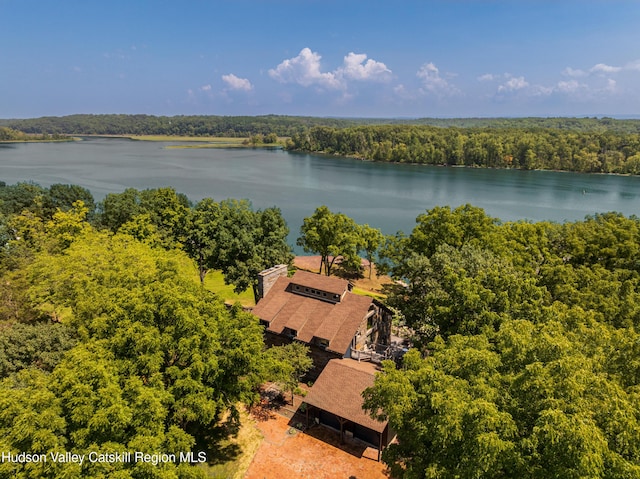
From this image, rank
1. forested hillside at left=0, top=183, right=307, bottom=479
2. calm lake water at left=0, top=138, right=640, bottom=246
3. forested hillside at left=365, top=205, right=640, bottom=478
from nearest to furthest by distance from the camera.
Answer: forested hillside at left=365, top=205, right=640, bottom=478 < forested hillside at left=0, top=183, right=307, bottom=479 < calm lake water at left=0, top=138, right=640, bottom=246

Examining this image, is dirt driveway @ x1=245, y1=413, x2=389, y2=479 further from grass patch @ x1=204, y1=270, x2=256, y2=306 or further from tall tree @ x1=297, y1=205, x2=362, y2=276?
tall tree @ x1=297, y1=205, x2=362, y2=276

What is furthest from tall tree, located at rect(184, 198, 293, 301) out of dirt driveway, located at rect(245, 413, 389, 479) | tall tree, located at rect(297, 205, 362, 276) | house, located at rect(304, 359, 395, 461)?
dirt driveway, located at rect(245, 413, 389, 479)

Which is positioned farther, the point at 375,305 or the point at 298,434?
the point at 375,305

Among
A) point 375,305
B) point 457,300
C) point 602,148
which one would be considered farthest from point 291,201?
point 602,148

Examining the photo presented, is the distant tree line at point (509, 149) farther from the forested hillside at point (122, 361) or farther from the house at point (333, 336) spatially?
the house at point (333, 336)

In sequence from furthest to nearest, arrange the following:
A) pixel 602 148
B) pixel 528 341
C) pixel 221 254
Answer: pixel 602 148
pixel 221 254
pixel 528 341

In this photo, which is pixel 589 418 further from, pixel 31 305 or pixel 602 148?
pixel 602 148
